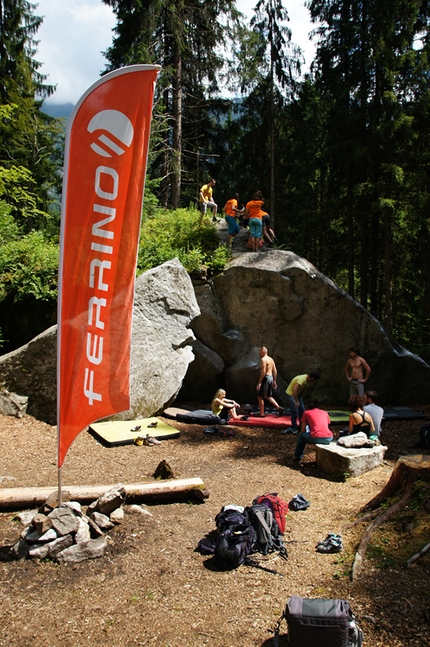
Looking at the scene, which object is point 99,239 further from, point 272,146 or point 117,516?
point 272,146

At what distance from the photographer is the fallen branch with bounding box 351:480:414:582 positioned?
4.88 metres

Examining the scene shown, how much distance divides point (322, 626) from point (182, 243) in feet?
39.7

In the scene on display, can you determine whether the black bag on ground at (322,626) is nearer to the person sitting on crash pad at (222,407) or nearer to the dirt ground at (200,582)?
the dirt ground at (200,582)

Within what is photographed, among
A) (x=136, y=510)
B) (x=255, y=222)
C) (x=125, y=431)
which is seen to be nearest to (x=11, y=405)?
(x=125, y=431)

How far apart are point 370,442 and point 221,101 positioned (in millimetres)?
18800

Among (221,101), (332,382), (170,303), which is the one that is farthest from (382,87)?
(170,303)

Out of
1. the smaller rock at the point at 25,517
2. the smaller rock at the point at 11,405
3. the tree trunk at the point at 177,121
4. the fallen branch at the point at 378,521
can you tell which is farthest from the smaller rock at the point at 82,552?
the tree trunk at the point at 177,121

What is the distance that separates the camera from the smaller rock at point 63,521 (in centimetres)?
497

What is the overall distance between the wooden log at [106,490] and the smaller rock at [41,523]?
1.03m

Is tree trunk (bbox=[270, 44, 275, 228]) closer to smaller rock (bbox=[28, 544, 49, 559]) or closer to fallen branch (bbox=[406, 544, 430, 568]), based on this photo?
fallen branch (bbox=[406, 544, 430, 568])

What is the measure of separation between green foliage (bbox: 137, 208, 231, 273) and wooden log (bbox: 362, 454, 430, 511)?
8590 mm

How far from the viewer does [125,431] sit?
379 inches

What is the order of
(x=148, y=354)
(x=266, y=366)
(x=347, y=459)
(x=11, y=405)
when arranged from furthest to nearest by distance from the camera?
1. (x=266, y=366)
2. (x=148, y=354)
3. (x=11, y=405)
4. (x=347, y=459)

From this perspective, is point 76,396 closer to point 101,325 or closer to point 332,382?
point 101,325
